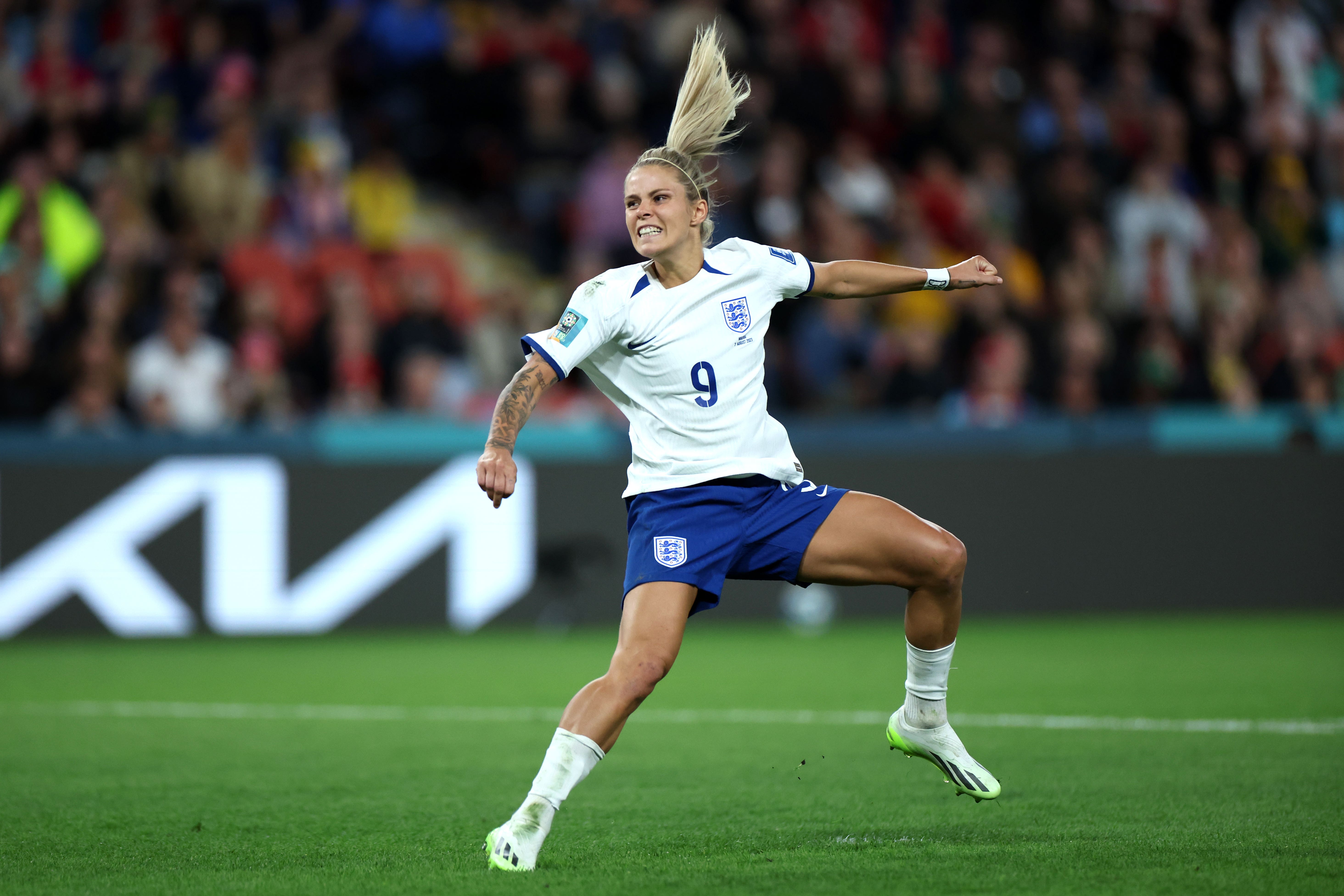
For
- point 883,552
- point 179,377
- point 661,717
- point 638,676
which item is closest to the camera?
point 638,676

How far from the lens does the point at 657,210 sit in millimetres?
4906

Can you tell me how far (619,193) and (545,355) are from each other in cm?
945

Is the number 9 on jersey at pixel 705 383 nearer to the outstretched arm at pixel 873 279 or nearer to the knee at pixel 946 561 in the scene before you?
the outstretched arm at pixel 873 279

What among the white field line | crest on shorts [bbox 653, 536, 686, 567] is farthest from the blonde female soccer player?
the white field line

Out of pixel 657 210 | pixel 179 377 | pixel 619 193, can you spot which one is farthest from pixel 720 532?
pixel 619 193

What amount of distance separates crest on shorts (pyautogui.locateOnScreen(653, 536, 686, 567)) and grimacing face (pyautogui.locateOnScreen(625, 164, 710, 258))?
0.87m

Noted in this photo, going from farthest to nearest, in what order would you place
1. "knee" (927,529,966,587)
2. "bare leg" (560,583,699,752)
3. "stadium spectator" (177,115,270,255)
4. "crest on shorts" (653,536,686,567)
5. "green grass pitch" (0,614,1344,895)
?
"stadium spectator" (177,115,270,255)
"knee" (927,529,966,587)
"crest on shorts" (653,536,686,567)
"bare leg" (560,583,699,752)
"green grass pitch" (0,614,1344,895)

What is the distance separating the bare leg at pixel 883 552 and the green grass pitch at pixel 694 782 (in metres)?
0.78

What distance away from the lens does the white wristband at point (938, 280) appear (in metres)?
5.38

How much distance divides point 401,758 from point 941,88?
11.3 metres

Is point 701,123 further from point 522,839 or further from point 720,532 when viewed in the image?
point 522,839

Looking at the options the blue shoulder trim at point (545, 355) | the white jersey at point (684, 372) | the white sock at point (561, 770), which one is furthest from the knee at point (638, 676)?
the blue shoulder trim at point (545, 355)

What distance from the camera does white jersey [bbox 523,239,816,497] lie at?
16.0ft

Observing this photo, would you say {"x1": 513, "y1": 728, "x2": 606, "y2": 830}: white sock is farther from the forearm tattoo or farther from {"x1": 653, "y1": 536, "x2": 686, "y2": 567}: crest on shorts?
the forearm tattoo
